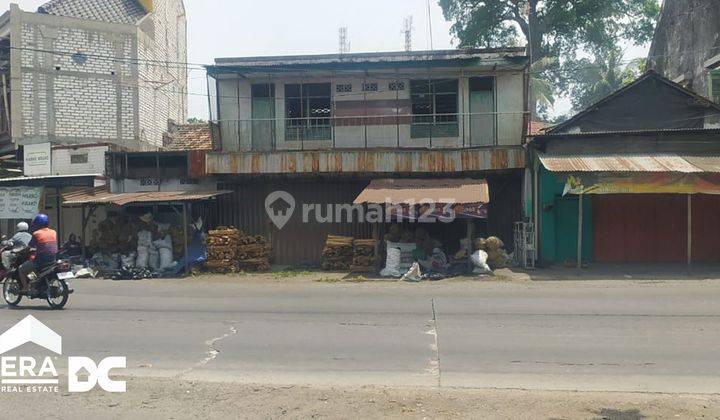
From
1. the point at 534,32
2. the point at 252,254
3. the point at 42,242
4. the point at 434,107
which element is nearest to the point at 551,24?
the point at 534,32

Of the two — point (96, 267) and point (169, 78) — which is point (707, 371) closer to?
point (96, 267)

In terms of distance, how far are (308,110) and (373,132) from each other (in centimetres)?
235

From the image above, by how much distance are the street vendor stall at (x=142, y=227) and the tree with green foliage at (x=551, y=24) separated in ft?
67.9

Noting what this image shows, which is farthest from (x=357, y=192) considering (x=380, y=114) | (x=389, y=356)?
(x=389, y=356)

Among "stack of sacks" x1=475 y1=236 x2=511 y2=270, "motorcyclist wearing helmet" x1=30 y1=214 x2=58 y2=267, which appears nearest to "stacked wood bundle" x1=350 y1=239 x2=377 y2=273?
"stack of sacks" x1=475 y1=236 x2=511 y2=270

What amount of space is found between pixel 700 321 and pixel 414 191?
9133 mm

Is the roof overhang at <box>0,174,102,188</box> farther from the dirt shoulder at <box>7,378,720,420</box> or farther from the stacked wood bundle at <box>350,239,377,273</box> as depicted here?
the dirt shoulder at <box>7,378,720,420</box>

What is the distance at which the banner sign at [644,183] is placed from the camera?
49.4 ft

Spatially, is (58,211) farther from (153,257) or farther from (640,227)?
(640,227)

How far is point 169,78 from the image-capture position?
27.8 meters

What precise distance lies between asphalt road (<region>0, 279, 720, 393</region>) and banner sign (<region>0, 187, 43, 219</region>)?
319 inches

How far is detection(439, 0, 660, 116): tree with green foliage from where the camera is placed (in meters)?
31.8

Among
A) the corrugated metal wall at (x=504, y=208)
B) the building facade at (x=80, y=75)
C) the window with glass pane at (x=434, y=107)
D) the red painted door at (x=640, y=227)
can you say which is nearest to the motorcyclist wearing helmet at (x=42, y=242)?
the building facade at (x=80, y=75)

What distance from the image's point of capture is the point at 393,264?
1650cm
